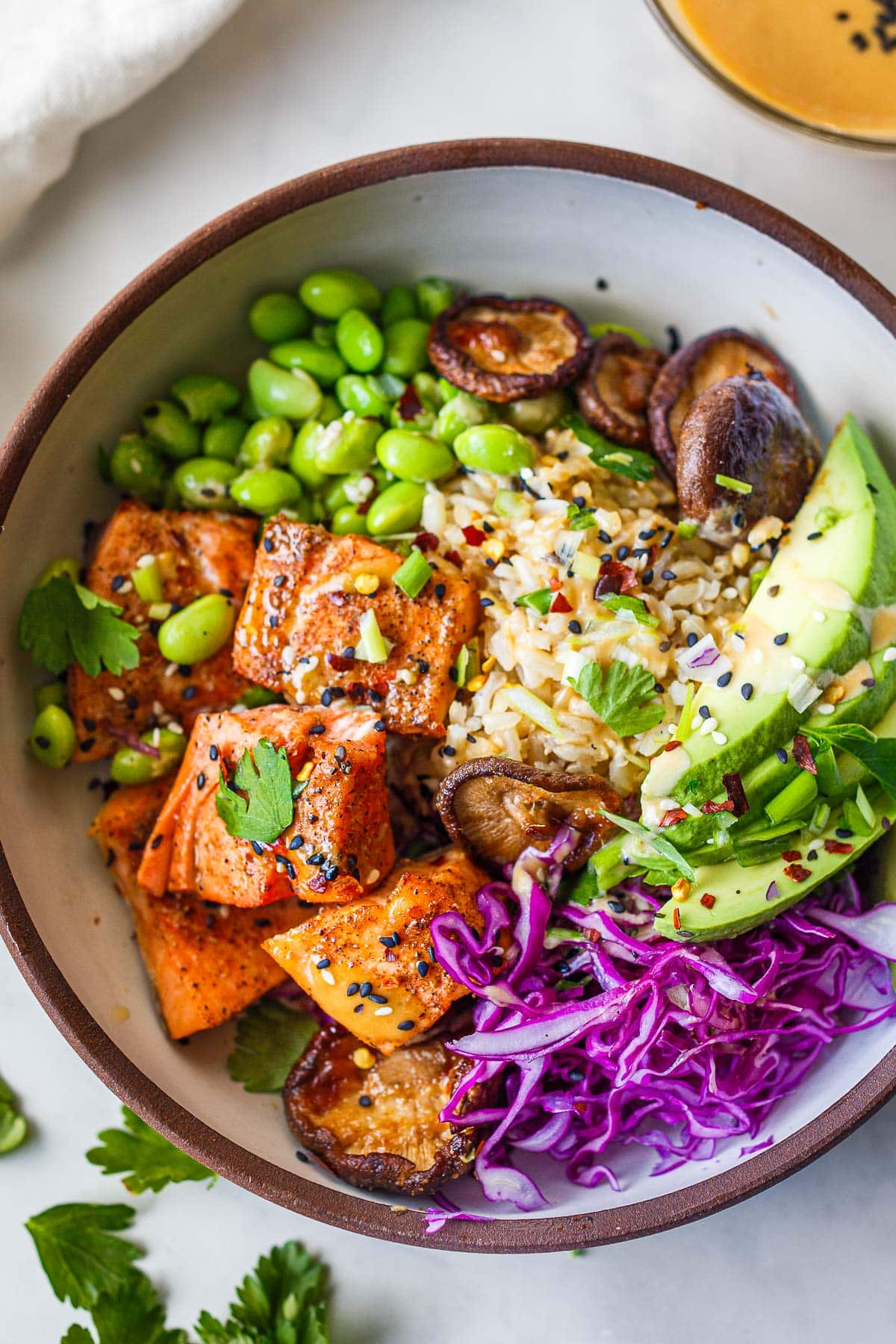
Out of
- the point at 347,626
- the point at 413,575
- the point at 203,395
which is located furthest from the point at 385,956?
the point at 203,395

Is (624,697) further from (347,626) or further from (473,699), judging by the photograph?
(347,626)

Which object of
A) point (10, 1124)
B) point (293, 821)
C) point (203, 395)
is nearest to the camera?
point (293, 821)

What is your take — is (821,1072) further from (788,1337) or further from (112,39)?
(112,39)

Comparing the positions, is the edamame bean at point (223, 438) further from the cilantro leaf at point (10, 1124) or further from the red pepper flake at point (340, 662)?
the cilantro leaf at point (10, 1124)

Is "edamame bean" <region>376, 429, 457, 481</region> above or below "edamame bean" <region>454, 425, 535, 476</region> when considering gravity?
below

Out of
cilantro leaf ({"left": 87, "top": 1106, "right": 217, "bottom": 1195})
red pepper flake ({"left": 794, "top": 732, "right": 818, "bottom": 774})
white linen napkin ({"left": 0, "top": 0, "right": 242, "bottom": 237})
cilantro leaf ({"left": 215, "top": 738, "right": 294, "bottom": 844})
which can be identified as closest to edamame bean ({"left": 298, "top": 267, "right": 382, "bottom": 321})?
white linen napkin ({"left": 0, "top": 0, "right": 242, "bottom": 237})

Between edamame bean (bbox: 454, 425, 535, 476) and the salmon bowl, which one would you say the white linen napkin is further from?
edamame bean (bbox: 454, 425, 535, 476)
